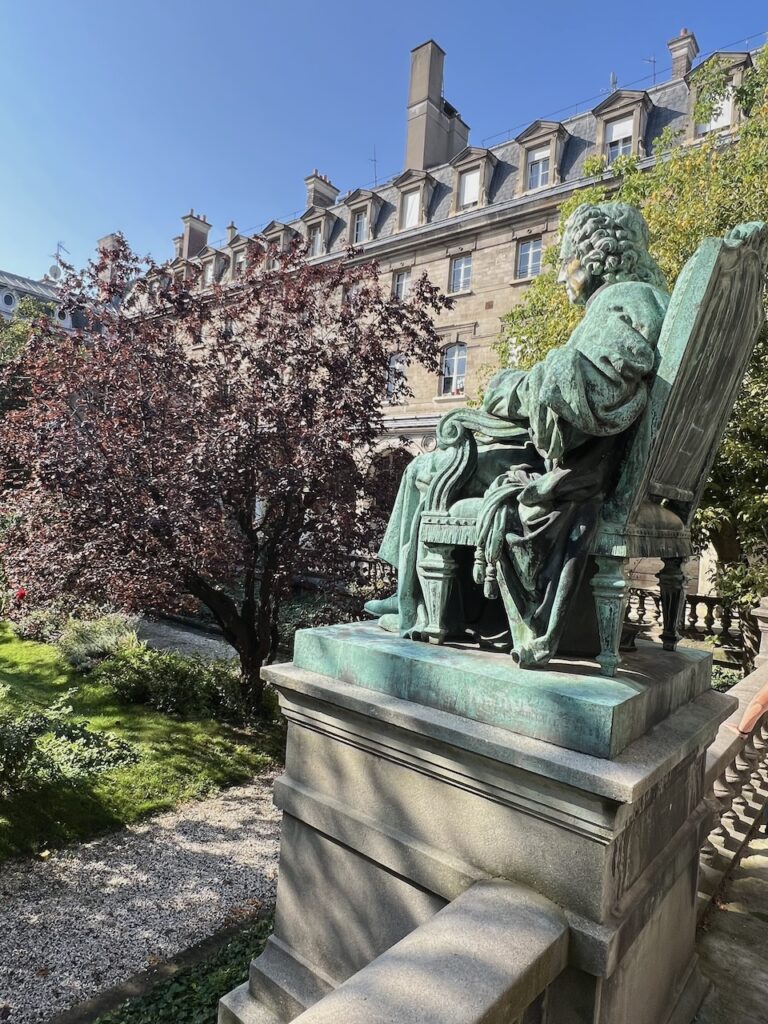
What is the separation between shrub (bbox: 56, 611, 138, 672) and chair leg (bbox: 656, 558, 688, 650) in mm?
10132

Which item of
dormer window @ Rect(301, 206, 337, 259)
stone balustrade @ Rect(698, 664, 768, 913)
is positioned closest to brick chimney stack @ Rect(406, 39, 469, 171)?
dormer window @ Rect(301, 206, 337, 259)

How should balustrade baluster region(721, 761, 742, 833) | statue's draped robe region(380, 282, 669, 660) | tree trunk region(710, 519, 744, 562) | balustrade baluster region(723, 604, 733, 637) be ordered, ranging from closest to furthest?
statue's draped robe region(380, 282, 669, 660) → balustrade baluster region(721, 761, 742, 833) → tree trunk region(710, 519, 744, 562) → balustrade baluster region(723, 604, 733, 637)

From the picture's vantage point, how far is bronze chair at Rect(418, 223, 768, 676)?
1.84 meters

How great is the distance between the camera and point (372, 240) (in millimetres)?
25531

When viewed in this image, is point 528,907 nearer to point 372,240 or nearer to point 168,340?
point 168,340

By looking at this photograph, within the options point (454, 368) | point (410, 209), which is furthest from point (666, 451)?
point (410, 209)

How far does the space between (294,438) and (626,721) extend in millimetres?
5817

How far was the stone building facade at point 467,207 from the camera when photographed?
66.9 feet

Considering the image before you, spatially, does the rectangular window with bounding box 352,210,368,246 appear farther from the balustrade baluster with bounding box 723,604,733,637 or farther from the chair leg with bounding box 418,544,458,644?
the chair leg with bounding box 418,544,458,644

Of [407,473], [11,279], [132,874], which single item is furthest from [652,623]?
[11,279]

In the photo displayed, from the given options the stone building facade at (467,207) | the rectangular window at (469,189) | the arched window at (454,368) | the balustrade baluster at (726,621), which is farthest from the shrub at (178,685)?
the rectangular window at (469,189)

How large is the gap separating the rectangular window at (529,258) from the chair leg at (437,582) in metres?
22.1

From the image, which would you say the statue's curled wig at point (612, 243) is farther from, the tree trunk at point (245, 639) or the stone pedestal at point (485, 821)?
the tree trunk at point (245, 639)

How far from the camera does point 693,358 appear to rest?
1880 mm
